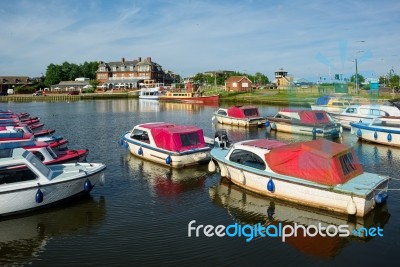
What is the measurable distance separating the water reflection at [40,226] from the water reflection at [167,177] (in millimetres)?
3123

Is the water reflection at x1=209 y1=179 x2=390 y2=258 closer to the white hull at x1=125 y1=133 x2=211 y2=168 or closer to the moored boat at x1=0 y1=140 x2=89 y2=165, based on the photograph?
the white hull at x1=125 y1=133 x2=211 y2=168

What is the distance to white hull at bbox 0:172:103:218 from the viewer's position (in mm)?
13945

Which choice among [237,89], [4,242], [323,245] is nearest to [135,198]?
[4,242]

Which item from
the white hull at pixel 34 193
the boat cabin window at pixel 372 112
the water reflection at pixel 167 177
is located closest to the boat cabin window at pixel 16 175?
the white hull at pixel 34 193

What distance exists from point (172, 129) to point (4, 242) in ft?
39.3

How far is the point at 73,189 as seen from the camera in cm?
1570

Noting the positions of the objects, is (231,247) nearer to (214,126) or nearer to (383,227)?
(383,227)

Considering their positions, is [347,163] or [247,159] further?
[247,159]

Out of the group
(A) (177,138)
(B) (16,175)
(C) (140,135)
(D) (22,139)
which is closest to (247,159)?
(A) (177,138)

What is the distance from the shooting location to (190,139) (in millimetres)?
22438

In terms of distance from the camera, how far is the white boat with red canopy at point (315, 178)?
13.8 metres

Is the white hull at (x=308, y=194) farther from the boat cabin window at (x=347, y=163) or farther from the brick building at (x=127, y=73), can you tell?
the brick building at (x=127, y=73)

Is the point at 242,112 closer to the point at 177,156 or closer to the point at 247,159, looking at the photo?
the point at 177,156

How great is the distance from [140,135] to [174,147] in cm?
432
